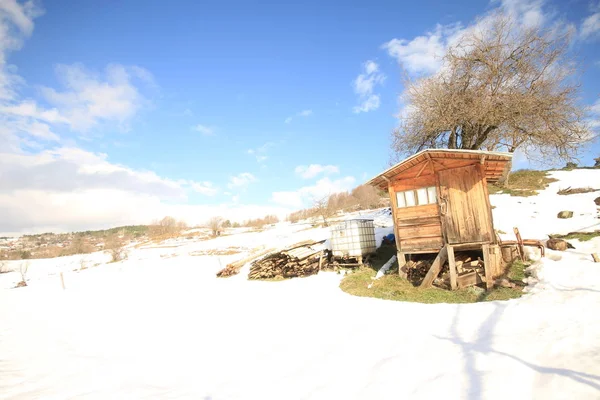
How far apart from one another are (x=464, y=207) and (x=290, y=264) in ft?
32.2

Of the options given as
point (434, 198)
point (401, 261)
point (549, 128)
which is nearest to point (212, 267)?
point (401, 261)

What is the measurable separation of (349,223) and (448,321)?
9258 mm

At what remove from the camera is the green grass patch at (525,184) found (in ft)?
79.9

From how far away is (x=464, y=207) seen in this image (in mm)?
12242

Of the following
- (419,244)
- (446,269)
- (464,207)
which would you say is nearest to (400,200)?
(419,244)

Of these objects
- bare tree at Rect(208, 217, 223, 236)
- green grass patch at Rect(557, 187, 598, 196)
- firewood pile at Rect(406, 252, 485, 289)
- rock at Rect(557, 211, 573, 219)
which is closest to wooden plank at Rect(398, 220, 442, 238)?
firewood pile at Rect(406, 252, 485, 289)

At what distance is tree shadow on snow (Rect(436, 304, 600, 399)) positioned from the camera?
14.6 ft

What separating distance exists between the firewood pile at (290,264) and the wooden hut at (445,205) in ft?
19.5

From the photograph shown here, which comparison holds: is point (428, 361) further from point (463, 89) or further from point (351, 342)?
point (463, 89)

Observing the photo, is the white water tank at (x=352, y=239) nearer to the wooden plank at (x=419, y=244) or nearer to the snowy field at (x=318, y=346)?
the snowy field at (x=318, y=346)

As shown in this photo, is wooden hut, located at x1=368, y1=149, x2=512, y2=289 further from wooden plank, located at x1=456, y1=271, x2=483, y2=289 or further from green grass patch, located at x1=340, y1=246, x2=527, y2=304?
green grass patch, located at x1=340, y1=246, x2=527, y2=304

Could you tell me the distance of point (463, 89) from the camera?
19297mm

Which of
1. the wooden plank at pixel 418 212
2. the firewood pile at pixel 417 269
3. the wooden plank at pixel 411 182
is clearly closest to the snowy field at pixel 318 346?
the firewood pile at pixel 417 269

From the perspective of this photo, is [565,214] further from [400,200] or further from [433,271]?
[433,271]
